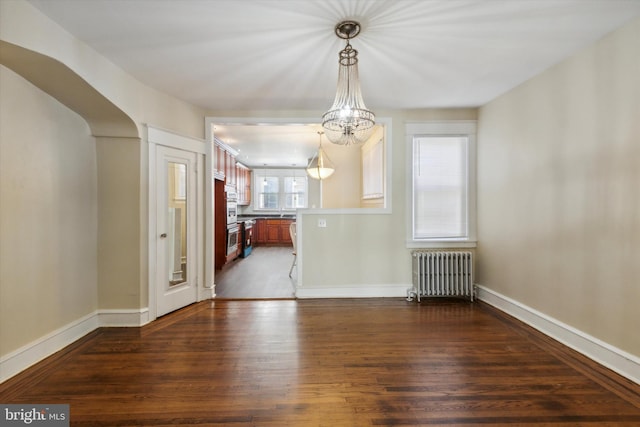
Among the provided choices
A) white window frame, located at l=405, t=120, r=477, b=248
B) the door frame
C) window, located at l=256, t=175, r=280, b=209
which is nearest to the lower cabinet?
window, located at l=256, t=175, r=280, b=209

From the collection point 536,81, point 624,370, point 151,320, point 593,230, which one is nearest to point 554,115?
point 536,81

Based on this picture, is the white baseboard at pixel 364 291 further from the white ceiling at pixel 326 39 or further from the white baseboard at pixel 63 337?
the white ceiling at pixel 326 39

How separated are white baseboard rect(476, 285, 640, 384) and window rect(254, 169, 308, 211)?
718cm

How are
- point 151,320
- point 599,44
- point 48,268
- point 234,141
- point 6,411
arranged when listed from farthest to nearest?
point 234,141
point 151,320
point 48,268
point 599,44
point 6,411

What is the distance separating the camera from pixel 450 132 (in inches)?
153

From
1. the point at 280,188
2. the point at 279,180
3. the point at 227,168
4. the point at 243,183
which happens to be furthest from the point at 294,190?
the point at 227,168

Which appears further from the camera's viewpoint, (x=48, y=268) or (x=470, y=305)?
(x=470, y=305)

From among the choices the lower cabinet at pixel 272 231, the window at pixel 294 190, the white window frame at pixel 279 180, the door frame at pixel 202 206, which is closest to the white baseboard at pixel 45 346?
the door frame at pixel 202 206

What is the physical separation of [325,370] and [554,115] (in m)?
3.07

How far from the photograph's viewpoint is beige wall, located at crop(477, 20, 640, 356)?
2.09 metres

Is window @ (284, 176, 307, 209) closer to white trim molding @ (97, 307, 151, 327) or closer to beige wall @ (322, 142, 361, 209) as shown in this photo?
beige wall @ (322, 142, 361, 209)

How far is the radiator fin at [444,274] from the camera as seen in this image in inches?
146

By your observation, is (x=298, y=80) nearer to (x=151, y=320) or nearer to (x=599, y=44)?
(x=599, y=44)

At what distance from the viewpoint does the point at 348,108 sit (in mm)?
2207
